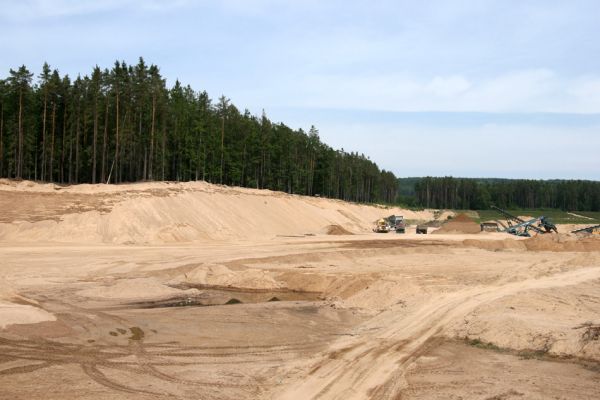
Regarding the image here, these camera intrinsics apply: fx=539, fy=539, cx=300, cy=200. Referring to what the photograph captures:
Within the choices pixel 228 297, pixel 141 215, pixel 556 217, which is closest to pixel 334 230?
pixel 141 215

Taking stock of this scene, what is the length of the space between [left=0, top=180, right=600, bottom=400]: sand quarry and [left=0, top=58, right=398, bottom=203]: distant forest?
21.1 metres

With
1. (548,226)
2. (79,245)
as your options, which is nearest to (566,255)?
(548,226)

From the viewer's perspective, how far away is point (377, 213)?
102438 millimetres

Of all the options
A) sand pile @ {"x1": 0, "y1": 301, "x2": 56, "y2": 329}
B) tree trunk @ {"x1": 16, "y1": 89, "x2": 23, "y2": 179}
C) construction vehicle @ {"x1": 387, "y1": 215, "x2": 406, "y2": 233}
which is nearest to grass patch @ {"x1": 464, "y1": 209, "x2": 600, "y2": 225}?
construction vehicle @ {"x1": 387, "y1": 215, "x2": 406, "y2": 233}

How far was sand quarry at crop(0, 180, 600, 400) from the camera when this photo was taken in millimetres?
10883

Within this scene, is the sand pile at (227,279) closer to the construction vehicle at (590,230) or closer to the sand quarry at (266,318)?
the sand quarry at (266,318)

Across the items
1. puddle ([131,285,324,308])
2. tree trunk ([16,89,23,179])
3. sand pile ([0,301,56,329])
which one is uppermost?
tree trunk ([16,89,23,179])

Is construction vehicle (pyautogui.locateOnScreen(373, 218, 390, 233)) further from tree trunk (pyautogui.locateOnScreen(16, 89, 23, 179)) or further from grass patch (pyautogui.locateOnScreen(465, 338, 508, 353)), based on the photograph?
grass patch (pyautogui.locateOnScreen(465, 338, 508, 353))

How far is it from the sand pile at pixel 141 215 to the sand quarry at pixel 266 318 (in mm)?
200

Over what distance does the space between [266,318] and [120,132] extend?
160ft

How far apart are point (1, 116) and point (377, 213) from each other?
6510 cm

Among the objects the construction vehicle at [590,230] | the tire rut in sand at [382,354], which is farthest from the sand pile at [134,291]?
the construction vehicle at [590,230]

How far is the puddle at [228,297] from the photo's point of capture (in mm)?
20595

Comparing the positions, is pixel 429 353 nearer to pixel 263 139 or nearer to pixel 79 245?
pixel 79 245
